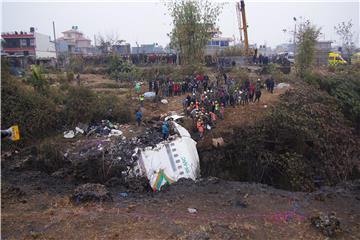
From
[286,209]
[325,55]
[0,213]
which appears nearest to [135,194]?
[0,213]

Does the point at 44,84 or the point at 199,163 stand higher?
the point at 44,84

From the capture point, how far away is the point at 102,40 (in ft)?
127

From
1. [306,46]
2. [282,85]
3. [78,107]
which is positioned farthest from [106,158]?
[306,46]

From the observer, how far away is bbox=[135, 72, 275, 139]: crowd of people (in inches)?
542

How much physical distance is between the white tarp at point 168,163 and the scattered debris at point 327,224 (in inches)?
176

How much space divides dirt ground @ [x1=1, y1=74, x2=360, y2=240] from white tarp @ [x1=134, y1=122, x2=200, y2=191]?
0.58 m

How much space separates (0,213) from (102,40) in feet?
109

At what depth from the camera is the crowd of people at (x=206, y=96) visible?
1377cm

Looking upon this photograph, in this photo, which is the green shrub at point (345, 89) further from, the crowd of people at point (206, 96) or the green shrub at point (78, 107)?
the green shrub at point (78, 107)

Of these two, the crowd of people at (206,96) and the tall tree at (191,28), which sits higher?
the tall tree at (191,28)

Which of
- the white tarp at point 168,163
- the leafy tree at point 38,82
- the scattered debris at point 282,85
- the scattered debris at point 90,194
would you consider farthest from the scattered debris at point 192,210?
the scattered debris at point 282,85

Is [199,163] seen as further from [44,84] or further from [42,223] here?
[44,84]

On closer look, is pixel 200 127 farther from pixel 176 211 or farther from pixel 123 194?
pixel 176 211

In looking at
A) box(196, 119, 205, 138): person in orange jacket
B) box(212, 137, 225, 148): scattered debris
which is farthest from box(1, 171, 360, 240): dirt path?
box(196, 119, 205, 138): person in orange jacket
